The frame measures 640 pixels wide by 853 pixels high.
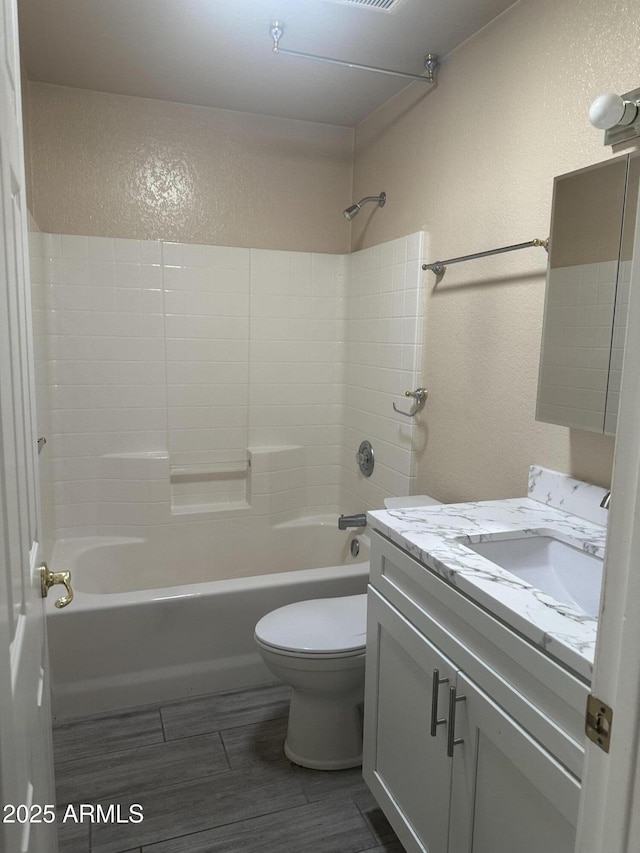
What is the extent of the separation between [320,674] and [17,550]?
1266 millimetres

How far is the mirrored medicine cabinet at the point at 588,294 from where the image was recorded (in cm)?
142

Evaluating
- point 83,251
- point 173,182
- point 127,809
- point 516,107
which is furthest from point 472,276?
point 127,809

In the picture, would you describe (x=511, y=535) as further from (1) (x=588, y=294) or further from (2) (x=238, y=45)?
(2) (x=238, y=45)

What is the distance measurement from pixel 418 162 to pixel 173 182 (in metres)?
1.19

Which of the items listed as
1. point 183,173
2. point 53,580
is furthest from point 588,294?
point 183,173

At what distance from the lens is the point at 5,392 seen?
64 centimetres

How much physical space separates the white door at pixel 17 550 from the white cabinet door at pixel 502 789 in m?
Answer: 0.76

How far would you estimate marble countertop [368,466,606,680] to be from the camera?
94cm

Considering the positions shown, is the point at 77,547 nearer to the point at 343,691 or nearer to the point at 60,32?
the point at 343,691

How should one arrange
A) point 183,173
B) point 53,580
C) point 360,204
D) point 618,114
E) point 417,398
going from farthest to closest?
1. point 183,173
2. point 360,204
3. point 417,398
4. point 618,114
5. point 53,580

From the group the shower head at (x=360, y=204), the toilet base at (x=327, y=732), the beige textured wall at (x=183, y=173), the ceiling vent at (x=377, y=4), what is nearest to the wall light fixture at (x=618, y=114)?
the ceiling vent at (x=377, y=4)

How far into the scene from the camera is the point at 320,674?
5.83 feet

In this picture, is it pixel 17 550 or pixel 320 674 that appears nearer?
pixel 17 550

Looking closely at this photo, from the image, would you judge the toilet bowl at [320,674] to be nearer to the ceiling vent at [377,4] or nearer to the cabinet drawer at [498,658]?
the cabinet drawer at [498,658]
